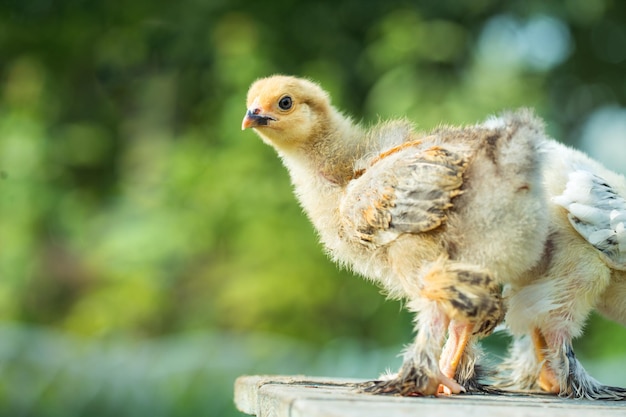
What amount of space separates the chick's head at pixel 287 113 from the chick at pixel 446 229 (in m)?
0.24

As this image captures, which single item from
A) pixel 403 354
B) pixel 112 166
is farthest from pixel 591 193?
pixel 112 166

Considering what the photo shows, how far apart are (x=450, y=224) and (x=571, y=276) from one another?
43cm

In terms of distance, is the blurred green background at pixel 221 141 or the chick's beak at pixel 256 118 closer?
the chick's beak at pixel 256 118

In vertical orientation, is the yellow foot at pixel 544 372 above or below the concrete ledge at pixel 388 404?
above

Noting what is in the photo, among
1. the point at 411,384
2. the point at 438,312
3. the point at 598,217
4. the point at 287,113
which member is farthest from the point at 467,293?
the point at 287,113

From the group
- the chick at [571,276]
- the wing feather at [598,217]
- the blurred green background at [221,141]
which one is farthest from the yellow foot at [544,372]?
the blurred green background at [221,141]

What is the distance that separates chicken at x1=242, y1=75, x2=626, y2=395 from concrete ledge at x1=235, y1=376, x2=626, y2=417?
0.35ft

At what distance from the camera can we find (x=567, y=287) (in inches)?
92.0

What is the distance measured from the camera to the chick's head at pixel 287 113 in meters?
2.58

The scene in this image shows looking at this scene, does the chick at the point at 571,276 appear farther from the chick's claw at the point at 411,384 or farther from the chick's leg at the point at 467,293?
the chick's claw at the point at 411,384

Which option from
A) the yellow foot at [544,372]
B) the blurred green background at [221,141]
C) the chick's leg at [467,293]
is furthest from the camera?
the blurred green background at [221,141]

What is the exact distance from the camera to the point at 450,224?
2.14 m

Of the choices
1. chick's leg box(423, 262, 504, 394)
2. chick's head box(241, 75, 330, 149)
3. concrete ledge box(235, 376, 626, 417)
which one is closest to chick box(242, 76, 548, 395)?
chick's leg box(423, 262, 504, 394)

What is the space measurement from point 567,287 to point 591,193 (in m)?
0.27
